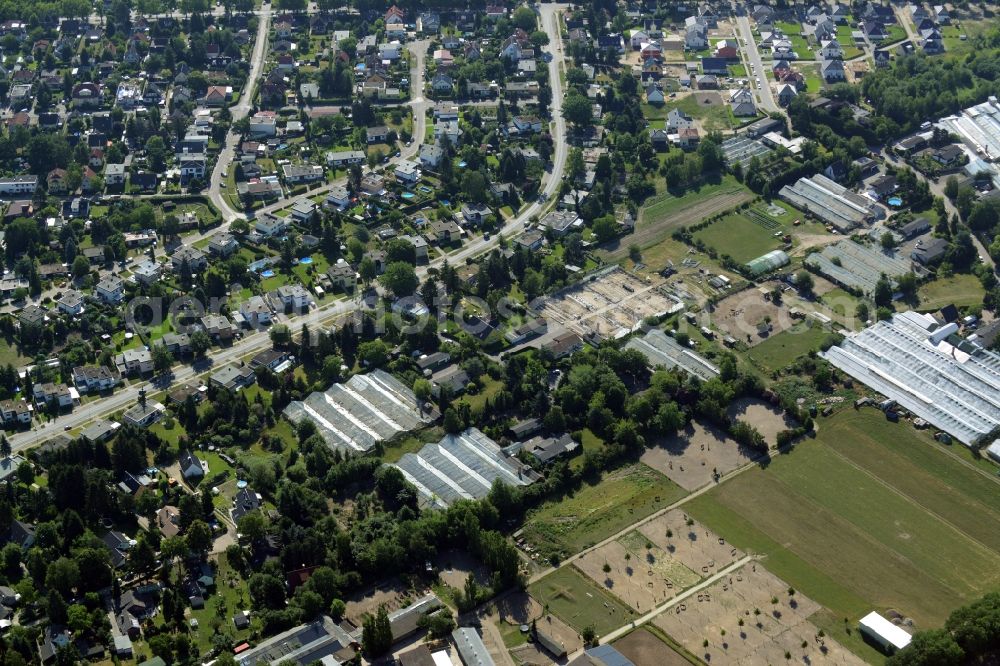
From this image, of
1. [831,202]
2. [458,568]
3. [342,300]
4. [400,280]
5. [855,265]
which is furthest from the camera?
[831,202]

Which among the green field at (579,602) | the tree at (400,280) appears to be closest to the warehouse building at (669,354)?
the tree at (400,280)

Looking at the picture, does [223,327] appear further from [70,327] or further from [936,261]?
[936,261]

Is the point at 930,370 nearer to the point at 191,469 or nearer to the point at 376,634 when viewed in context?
the point at 376,634

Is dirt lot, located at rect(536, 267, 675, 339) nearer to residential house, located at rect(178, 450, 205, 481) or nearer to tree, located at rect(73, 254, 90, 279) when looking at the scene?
residential house, located at rect(178, 450, 205, 481)

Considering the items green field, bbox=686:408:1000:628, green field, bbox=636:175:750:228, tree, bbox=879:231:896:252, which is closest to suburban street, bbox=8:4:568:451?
green field, bbox=636:175:750:228

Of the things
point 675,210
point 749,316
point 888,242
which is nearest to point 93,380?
point 749,316
